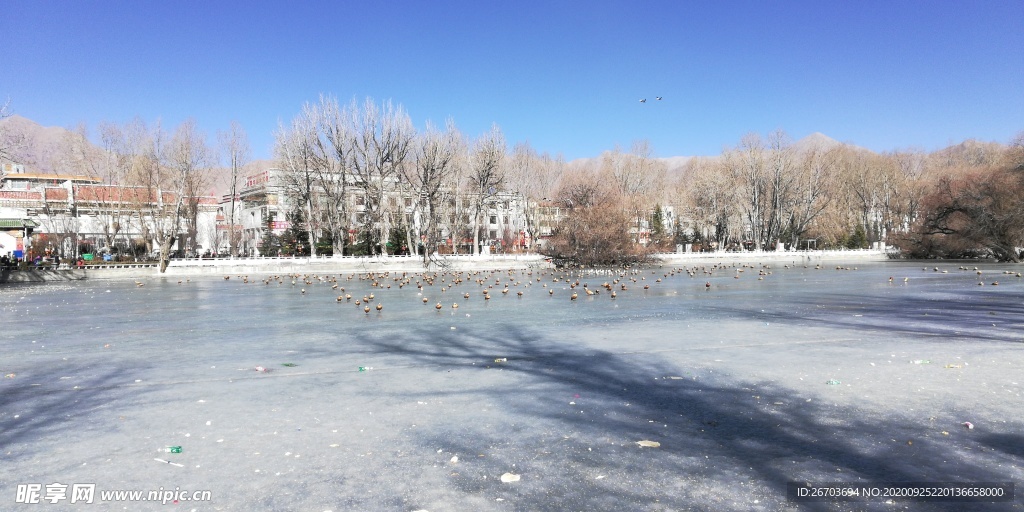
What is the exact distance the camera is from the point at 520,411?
18.2 ft

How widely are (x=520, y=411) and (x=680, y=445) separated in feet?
5.26

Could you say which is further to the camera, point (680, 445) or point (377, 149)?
point (377, 149)

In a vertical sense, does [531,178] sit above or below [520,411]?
above

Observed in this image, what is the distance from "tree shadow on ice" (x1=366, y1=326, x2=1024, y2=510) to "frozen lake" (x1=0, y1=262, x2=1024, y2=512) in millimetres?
21

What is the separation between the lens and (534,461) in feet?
13.9

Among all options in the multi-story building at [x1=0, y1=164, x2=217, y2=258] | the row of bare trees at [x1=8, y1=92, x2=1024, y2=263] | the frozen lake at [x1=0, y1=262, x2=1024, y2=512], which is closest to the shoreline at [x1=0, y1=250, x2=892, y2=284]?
the row of bare trees at [x1=8, y1=92, x2=1024, y2=263]

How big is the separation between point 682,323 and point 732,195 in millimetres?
66663

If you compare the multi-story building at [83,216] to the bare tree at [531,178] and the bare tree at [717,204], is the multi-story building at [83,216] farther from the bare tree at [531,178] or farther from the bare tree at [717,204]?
the bare tree at [717,204]

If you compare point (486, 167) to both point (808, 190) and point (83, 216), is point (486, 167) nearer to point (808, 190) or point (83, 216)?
point (808, 190)

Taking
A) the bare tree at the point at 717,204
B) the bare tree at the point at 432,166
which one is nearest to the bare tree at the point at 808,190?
the bare tree at the point at 717,204

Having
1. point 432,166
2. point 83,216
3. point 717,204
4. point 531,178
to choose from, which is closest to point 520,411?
point 432,166

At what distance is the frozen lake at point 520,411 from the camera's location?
12.6 feet

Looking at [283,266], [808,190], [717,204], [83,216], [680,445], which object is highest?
[808,190]

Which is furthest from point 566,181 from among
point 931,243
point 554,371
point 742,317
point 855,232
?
point 554,371
